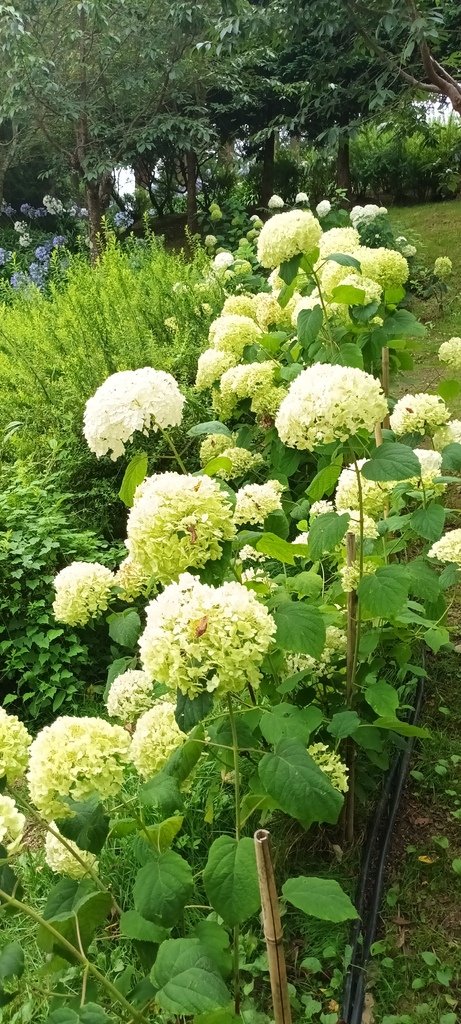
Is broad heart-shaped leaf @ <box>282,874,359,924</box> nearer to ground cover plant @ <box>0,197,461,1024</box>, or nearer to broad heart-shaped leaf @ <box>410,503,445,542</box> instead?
ground cover plant @ <box>0,197,461,1024</box>

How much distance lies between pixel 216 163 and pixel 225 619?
36.3 feet

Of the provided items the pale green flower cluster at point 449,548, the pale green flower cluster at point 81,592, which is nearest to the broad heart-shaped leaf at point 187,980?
the pale green flower cluster at point 81,592

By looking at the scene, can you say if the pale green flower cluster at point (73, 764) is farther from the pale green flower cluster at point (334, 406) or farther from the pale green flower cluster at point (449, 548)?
the pale green flower cluster at point (449, 548)

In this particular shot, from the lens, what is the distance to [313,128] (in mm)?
9531

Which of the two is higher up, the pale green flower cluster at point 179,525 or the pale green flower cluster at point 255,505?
the pale green flower cluster at point 179,525

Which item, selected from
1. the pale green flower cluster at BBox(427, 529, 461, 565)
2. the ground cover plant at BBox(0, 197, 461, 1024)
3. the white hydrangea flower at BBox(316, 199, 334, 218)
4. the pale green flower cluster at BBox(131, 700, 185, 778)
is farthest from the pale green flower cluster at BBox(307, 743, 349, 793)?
the white hydrangea flower at BBox(316, 199, 334, 218)

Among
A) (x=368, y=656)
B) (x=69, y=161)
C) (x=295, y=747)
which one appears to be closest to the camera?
(x=295, y=747)

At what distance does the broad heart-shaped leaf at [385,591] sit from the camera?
1.30 metres

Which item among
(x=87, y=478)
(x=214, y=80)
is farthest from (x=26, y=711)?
(x=214, y=80)

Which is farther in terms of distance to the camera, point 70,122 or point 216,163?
point 216,163

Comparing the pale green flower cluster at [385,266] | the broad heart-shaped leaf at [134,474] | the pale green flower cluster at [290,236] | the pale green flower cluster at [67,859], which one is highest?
the pale green flower cluster at [290,236]

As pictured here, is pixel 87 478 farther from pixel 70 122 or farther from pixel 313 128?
pixel 313 128

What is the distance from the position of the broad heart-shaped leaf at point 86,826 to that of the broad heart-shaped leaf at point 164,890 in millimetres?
84

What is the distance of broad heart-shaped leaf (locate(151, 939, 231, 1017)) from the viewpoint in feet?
2.88
